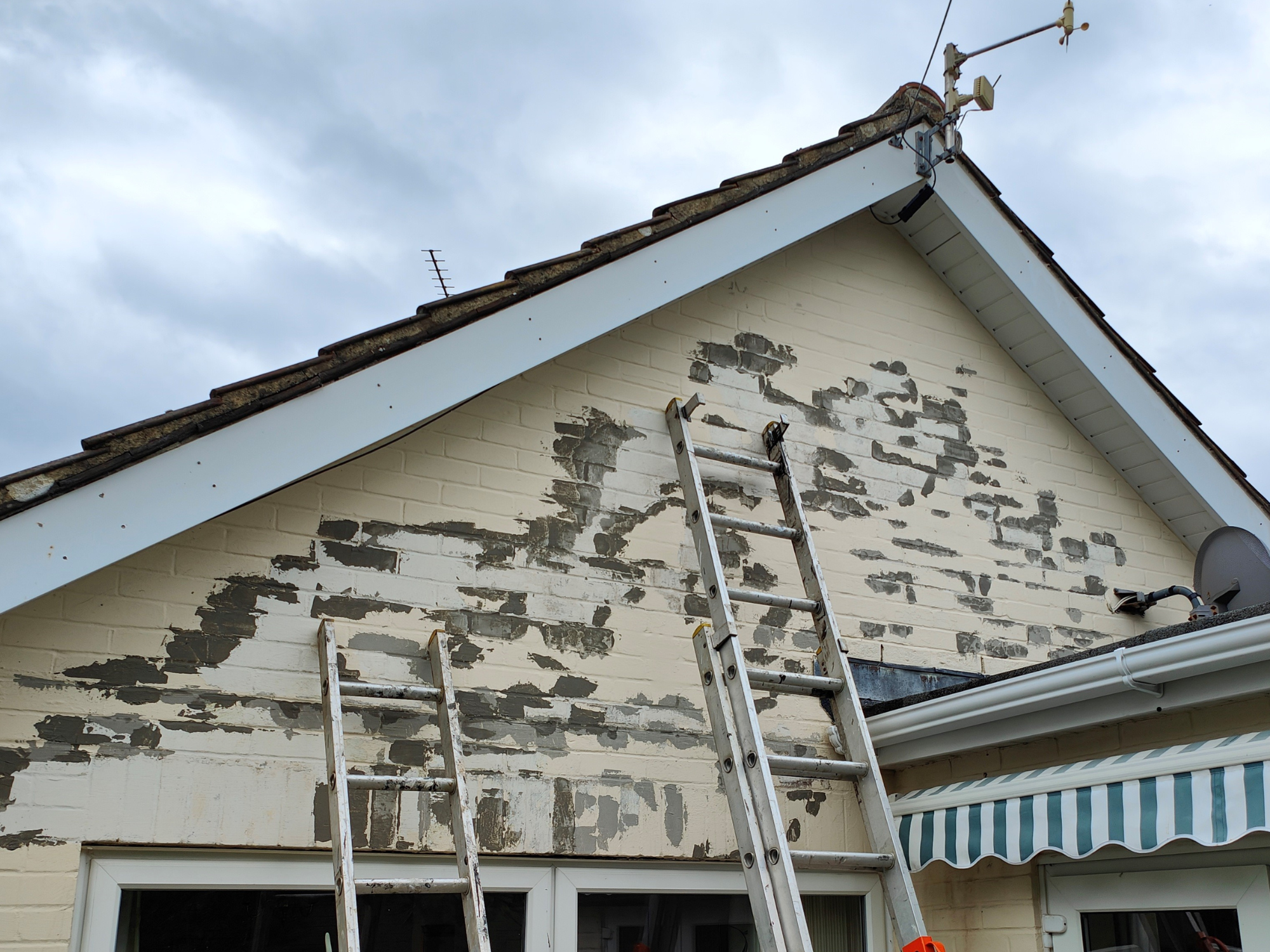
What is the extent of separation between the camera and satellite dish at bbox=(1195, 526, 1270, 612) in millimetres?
4840

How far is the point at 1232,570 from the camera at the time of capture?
4.96 m

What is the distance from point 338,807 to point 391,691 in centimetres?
51

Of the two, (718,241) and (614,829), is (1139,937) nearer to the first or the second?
(614,829)

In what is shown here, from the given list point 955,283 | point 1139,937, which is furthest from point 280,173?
point 1139,937

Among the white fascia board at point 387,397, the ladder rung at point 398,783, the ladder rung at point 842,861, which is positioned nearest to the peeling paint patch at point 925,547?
the white fascia board at point 387,397

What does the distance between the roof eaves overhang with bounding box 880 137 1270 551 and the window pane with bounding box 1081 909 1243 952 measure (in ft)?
8.95

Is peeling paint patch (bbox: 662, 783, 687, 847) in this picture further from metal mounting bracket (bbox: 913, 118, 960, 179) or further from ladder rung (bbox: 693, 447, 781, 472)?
metal mounting bracket (bbox: 913, 118, 960, 179)

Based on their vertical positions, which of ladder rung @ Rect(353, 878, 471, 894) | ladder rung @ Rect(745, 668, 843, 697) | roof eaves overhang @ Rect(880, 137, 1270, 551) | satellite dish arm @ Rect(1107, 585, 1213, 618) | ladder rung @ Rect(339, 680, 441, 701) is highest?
roof eaves overhang @ Rect(880, 137, 1270, 551)

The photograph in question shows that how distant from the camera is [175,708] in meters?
3.30

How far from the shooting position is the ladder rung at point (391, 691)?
330 centimetres

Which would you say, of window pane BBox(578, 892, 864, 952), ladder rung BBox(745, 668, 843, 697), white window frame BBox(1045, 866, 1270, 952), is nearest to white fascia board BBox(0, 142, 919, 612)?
ladder rung BBox(745, 668, 843, 697)

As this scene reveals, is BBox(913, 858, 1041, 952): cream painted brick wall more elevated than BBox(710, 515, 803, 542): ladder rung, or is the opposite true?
BBox(710, 515, 803, 542): ladder rung

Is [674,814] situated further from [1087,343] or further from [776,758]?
[1087,343]

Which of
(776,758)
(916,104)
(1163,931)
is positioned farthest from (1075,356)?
(776,758)
